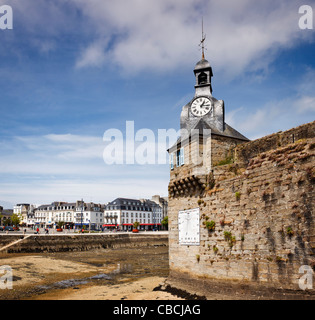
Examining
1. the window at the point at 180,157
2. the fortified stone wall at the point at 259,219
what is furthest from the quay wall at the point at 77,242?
the fortified stone wall at the point at 259,219

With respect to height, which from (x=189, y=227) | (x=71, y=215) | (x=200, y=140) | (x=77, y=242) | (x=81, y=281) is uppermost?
(x=200, y=140)

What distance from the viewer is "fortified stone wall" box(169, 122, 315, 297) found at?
9852 millimetres

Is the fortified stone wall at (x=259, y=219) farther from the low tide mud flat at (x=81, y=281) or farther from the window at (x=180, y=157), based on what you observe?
the low tide mud flat at (x=81, y=281)

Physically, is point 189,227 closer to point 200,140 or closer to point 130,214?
point 200,140

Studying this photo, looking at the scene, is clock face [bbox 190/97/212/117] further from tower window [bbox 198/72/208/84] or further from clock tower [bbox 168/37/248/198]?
tower window [bbox 198/72/208/84]

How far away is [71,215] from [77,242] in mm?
48909

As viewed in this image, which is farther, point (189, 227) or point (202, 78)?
point (202, 78)

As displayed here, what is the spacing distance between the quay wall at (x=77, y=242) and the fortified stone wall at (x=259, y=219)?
29.0 metres

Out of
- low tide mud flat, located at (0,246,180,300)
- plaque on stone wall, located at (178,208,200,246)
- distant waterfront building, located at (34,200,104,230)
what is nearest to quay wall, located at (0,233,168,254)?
low tide mud flat, located at (0,246,180,300)

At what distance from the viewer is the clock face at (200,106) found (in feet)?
58.7

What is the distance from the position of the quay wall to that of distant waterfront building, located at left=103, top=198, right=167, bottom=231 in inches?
1164

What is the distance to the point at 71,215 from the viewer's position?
8931cm

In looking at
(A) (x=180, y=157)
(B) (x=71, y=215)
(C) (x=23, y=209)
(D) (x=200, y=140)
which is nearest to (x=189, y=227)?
(A) (x=180, y=157)
